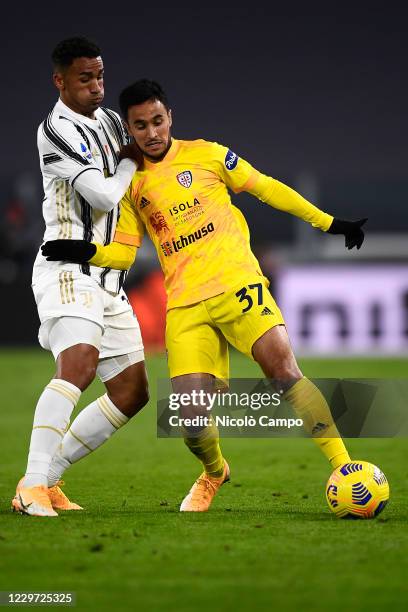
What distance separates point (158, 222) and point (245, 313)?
2.18 feet

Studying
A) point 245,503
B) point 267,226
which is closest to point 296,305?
point 267,226

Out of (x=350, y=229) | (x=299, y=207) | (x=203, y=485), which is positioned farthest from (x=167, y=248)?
(x=203, y=485)

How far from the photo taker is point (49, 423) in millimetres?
5180

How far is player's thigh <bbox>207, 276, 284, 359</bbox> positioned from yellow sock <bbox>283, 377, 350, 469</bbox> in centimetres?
31

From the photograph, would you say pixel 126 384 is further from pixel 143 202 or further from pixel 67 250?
pixel 143 202

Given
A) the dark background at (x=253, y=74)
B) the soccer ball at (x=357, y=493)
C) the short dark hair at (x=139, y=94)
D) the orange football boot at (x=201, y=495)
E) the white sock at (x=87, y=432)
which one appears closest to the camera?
the soccer ball at (x=357, y=493)

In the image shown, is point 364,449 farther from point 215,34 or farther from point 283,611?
point 215,34

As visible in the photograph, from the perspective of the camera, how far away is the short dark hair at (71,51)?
211 inches

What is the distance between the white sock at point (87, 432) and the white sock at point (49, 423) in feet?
1.36

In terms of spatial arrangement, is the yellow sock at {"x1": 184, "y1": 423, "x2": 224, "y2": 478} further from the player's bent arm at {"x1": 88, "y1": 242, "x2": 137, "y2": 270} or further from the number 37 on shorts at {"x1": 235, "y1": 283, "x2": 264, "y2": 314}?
the player's bent arm at {"x1": 88, "y1": 242, "x2": 137, "y2": 270}

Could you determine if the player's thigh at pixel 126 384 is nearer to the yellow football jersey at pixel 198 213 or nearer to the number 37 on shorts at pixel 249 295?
the yellow football jersey at pixel 198 213

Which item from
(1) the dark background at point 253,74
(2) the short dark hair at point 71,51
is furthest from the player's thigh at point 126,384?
(1) the dark background at point 253,74

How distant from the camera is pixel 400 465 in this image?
753 centimetres

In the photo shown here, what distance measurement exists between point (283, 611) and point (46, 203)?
2.83 meters
